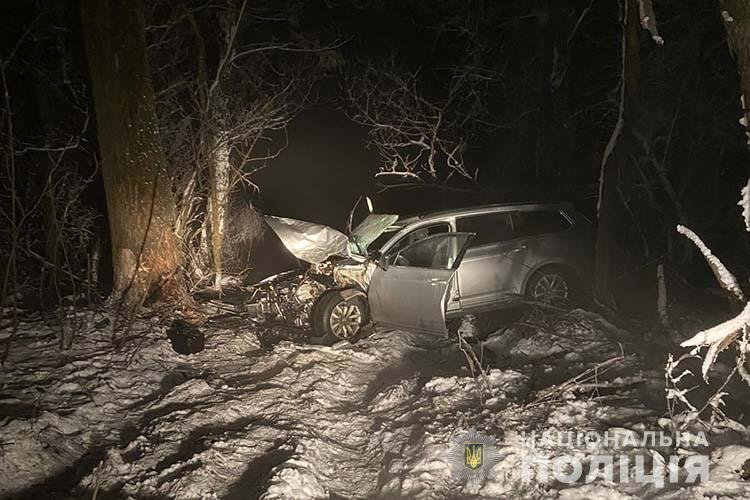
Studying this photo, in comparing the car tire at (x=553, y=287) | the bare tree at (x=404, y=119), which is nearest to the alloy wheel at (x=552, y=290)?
the car tire at (x=553, y=287)

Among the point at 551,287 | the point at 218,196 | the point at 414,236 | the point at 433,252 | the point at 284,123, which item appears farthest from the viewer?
the point at 284,123

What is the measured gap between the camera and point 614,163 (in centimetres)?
765

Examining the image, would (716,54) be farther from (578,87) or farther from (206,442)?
(206,442)

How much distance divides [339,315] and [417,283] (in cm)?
119

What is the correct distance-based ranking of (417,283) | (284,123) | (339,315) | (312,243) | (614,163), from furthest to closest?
(284,123)
(312,243)
(339,315)
(614,163)
(417,283)

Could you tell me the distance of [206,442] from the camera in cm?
480

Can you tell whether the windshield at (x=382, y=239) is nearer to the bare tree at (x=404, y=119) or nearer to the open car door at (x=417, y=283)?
the open car door at (x=417, y=283)

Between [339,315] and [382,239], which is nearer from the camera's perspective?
[339,315]

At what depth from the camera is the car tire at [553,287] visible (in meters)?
8.16

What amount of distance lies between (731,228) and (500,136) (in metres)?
5.57

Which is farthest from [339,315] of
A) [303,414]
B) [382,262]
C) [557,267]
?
[557,267]

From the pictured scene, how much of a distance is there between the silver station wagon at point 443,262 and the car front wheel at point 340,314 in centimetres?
1

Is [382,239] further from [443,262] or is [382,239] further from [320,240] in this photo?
[443,262]

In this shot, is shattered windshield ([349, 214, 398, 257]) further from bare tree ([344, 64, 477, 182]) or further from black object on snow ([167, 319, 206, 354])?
bare tree ([344, 64, 477, 182])
